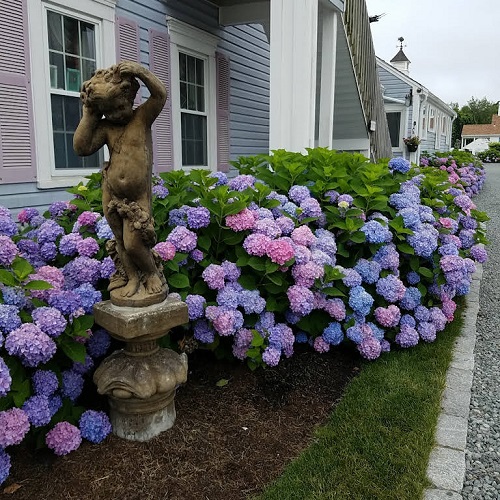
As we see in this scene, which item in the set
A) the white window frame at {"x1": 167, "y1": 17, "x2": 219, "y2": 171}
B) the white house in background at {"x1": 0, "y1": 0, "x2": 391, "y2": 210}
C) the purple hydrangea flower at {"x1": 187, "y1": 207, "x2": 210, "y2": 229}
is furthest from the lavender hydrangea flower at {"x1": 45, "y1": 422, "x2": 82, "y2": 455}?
the white window frame at {"x1": 167, "y1": 17, "x2": 219, "y2": 171}

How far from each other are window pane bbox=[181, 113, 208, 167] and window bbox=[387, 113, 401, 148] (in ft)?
39.8

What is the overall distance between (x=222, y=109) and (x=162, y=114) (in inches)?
64.4

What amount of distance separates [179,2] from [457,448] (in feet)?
21.9

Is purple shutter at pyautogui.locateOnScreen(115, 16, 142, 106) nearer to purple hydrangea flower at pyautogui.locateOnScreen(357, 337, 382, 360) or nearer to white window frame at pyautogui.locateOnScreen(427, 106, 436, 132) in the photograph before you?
purple hydrangea flower at pyautogui.locateOnScreen(357, 337, 382, 360)

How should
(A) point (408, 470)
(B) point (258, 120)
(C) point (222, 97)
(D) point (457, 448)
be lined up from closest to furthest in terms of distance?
(A) point (408, 470)
(D) point (457, 448)
(C) point (222, 97)
(B) point (258, 120)

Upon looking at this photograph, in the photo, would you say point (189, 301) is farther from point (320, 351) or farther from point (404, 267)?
point (404, 267)

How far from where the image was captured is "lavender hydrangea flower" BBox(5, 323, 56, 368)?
1.81m

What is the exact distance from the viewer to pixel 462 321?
4156 millimetres

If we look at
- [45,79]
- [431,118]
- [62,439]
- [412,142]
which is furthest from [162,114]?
[431,118]

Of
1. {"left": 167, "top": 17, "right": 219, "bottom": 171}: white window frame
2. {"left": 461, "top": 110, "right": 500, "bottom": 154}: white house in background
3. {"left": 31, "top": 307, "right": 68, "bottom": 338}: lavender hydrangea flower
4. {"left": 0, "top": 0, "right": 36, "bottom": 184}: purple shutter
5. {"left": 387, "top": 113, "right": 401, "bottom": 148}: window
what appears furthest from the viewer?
{"left": 461, "top": 110, "right": 500, "bottom": 154}: white house in background

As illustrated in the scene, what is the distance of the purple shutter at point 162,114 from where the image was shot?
6395 mm

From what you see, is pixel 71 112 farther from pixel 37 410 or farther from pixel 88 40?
pixel 37 410

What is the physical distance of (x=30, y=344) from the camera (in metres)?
1.82

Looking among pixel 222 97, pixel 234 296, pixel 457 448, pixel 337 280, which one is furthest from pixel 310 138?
pixel 457 448
